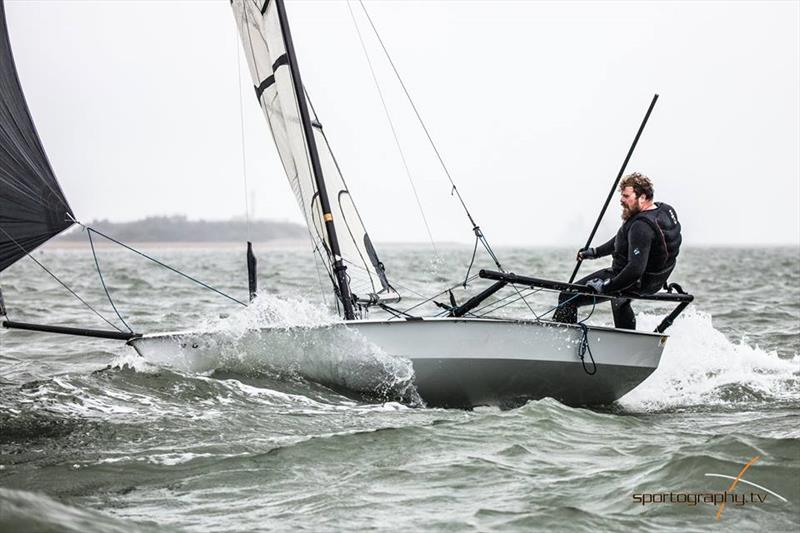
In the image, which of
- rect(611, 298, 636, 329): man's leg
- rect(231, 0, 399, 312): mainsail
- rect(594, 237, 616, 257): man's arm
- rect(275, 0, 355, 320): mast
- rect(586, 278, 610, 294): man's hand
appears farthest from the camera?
rect(231, 0, 399, 312): mainsail

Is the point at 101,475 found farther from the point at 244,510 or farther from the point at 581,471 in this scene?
the point at 581,471

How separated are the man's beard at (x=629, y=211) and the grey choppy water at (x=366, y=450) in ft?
5.05

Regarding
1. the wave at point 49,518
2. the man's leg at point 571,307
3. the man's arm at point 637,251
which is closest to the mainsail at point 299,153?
the man's leg at point 571,307

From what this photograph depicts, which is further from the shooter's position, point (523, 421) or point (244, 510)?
point (523, 421)

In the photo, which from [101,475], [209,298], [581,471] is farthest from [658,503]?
[209,298]

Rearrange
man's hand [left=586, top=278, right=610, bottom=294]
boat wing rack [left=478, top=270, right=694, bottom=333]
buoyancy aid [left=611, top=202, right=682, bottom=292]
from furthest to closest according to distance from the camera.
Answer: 1. man's hand [left=586, top=278, right=610, bottom=294]
2. buoyancy aid [left=611, top=202, right=682, bottom=292]
3. boat wing rack [left=478, top=270, right=694, bottom=333]

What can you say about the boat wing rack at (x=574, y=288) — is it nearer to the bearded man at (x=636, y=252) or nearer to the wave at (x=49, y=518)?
the bearded man at (x=636, y=252)

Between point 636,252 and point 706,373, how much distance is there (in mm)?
2335

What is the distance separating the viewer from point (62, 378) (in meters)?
8.14

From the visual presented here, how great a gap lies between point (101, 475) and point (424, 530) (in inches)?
79.4

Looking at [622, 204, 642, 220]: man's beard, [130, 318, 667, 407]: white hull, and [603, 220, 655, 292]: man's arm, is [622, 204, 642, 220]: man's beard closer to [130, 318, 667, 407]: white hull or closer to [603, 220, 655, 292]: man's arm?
[603, 220, 655, 292]: man's arm

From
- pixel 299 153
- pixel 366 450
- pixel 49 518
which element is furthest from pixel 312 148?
pixel 49 518

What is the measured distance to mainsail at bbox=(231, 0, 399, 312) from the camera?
876cm

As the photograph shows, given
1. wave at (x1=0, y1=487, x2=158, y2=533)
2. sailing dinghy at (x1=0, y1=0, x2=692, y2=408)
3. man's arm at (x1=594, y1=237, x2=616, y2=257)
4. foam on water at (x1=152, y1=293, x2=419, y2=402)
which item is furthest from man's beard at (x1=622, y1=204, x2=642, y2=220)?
wave at (x1=0, y1=487, x2=158, y2=533)
